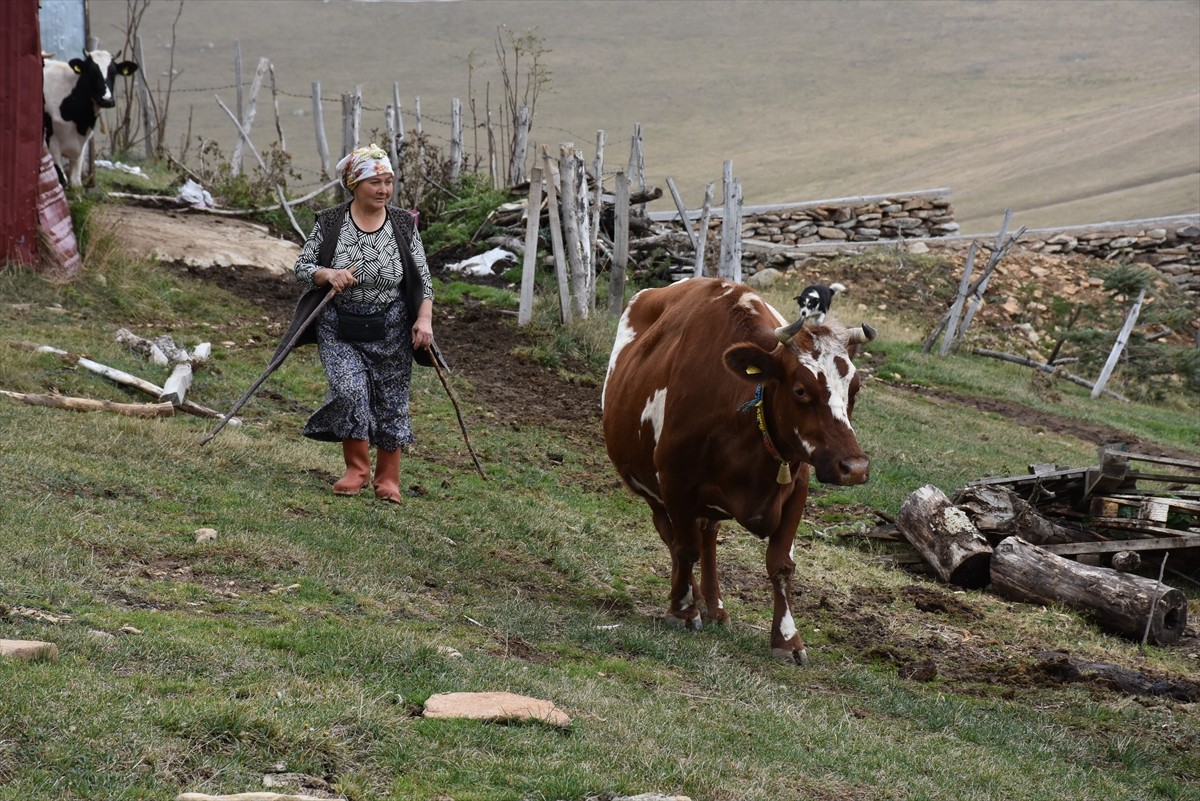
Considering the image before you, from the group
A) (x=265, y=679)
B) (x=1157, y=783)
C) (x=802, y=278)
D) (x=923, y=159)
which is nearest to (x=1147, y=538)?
(x=1157, y=783)

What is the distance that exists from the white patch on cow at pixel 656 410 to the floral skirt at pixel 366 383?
5.97 ft

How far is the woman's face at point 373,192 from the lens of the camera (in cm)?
829

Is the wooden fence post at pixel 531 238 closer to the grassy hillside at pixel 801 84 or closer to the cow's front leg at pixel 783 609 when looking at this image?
the cow's front leg at pixel 783 609

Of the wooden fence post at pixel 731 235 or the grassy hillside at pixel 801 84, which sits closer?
the wooden fence post at pixel 731 235

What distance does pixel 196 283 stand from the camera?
1487 centimetres

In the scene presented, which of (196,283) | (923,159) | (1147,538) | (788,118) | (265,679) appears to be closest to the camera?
(265,679)

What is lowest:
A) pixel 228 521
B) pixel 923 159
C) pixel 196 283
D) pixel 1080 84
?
pixel 228 521

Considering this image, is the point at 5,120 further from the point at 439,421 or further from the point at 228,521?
the point at 228,521

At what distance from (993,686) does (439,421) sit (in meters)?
5.73

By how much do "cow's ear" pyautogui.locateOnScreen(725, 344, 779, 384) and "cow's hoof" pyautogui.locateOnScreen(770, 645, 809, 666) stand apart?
1.43 m

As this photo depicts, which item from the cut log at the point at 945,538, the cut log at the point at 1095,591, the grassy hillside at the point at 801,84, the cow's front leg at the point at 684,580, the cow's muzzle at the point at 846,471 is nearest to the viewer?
the cow's muzzle at the point at 846,471

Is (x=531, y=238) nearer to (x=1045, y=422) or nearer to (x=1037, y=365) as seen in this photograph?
(x=1045, y=422)

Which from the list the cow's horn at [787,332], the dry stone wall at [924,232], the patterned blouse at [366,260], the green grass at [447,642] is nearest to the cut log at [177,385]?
the green grass at [447,642]

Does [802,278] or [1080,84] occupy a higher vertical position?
[1080,84]
